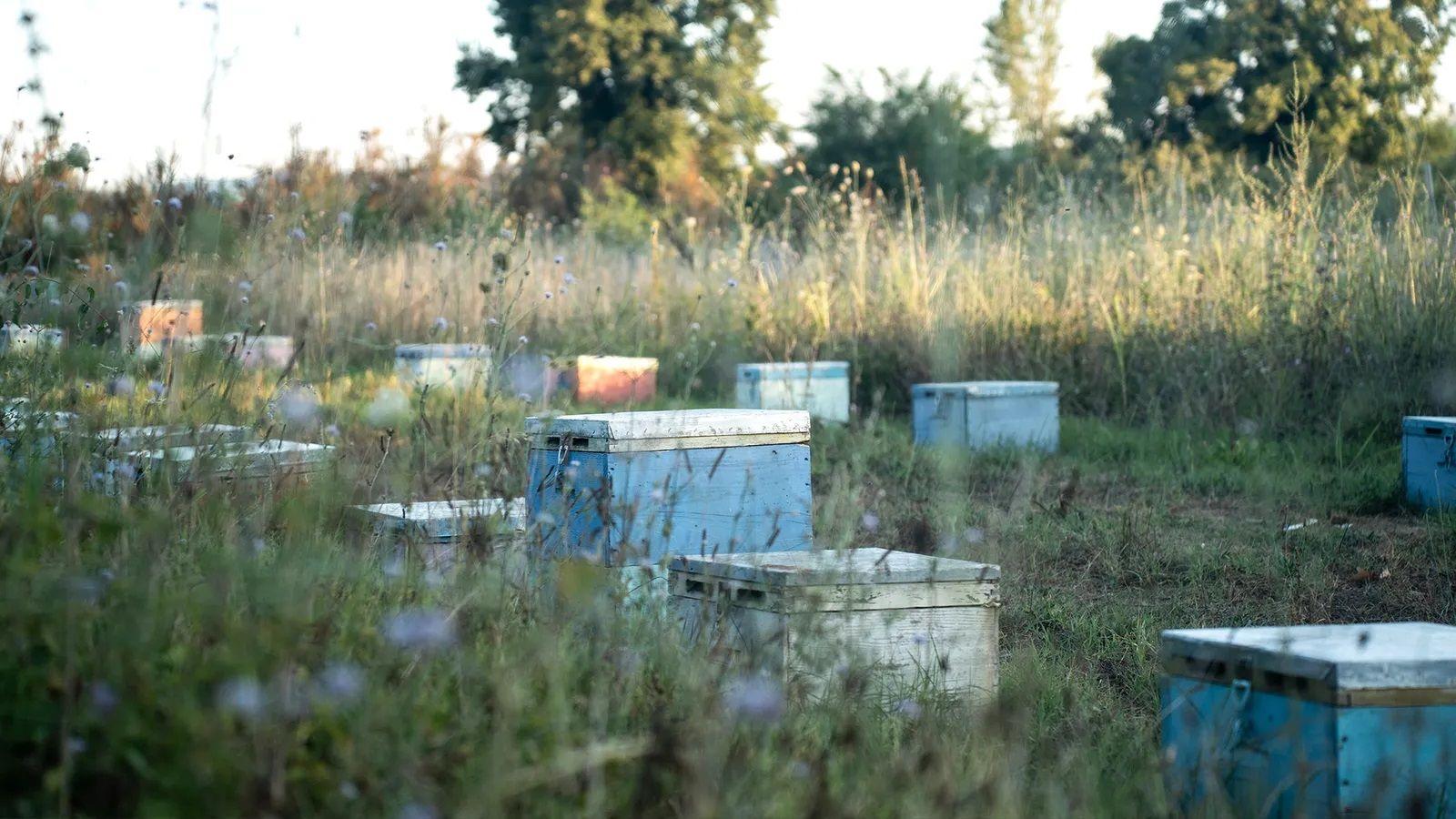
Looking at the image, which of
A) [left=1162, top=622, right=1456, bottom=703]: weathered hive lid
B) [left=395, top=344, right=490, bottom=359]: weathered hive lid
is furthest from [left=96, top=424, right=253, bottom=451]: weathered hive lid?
[left=395, top=344, right=490, bottom=359]: weathered hive lid

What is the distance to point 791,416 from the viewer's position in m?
3.98

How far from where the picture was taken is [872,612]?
288 centimetres

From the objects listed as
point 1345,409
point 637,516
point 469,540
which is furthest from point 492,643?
point 1345,409

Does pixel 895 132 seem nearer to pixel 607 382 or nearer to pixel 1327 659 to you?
pixel 607 382

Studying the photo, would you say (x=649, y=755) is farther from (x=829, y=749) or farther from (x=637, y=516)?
(x=637, y=516)

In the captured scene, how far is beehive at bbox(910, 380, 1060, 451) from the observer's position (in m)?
7.03

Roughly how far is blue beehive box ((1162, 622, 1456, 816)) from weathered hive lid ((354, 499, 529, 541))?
165cm

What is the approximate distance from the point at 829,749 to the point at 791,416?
1.87m

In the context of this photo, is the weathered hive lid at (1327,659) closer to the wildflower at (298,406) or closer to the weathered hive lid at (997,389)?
→ the wildflower at (298,406)

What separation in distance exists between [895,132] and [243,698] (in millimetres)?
33969

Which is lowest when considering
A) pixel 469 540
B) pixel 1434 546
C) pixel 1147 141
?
pixel 1434 546

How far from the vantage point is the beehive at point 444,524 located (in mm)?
2926

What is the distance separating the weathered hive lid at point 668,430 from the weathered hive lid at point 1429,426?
2.96 metres

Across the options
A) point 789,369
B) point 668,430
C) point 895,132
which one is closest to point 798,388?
point 789,369
